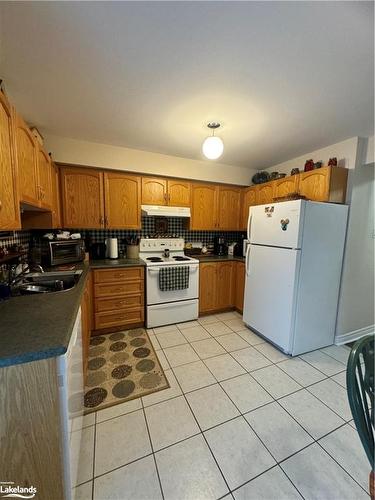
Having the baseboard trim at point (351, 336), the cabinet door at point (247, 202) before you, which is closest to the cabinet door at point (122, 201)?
the cabinet door at point (247, 202)

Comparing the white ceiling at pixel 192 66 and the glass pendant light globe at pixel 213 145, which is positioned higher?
the white ceiling at pixel 192 66

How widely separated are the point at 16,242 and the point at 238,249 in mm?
2971

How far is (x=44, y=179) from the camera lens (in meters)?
1.90

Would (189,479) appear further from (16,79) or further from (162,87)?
(16,79)

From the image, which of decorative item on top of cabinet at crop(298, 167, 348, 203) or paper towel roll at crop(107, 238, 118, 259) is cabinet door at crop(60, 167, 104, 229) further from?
decorative item on top of cabinet at crop(298, 167, 348, 203)

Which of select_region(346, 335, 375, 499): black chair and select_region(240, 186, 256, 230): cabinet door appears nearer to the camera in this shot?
select_region(346, 335, 375, 499): black chair

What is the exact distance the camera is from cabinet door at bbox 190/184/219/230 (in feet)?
10.4

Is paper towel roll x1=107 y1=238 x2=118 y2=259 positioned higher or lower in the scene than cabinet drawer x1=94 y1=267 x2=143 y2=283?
higher

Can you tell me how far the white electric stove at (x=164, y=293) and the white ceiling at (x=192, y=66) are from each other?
59.8 inches

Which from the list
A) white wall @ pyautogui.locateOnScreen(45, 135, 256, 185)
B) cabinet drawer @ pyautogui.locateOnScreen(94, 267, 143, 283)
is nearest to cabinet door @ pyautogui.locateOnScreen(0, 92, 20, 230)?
cabinet drawer @ pyautogui.locateOnScreen(94, 267, 143, 283)

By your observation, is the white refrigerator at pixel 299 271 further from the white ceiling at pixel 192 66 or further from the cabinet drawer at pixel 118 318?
the cabinet drawer at pixel 118 318

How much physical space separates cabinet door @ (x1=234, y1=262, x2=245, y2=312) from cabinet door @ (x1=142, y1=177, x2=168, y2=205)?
1495mm

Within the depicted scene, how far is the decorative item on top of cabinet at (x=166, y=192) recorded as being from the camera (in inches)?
113

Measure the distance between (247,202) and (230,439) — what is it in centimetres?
301
